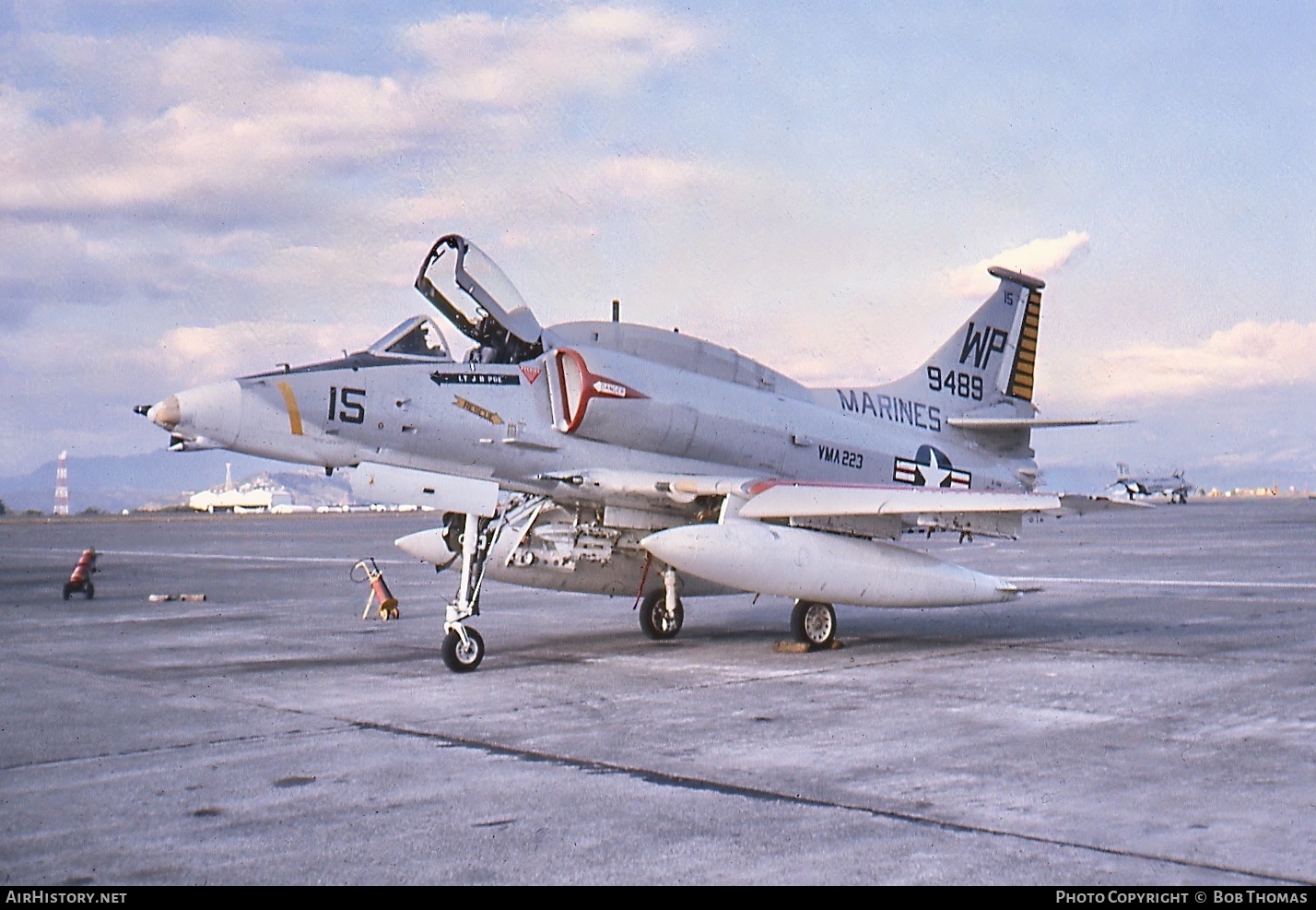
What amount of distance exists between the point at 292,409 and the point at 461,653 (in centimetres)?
244

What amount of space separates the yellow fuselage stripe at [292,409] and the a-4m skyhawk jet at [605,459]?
0.05ft

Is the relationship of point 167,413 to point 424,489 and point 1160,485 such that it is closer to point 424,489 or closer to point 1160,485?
point 424,489

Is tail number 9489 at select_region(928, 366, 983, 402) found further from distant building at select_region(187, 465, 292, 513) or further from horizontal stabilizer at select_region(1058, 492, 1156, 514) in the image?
distant building at select_region(187, 465, 292, 513)

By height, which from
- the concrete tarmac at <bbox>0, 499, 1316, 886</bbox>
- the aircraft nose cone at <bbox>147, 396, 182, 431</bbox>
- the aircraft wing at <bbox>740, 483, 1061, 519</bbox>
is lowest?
the concrete tarmac at <bbox>0, 499, 1316, 886</bbox>

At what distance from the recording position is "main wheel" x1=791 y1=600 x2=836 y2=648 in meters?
11.8

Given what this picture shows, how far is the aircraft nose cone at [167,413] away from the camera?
9.62m

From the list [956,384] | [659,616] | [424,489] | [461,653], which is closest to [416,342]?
[424,489]

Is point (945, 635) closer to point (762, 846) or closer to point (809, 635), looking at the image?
point (809, 635)

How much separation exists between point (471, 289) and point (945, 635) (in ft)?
20.4

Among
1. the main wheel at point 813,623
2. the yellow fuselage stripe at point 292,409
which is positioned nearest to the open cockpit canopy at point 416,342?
the yellow fuselage stripe at point 292,409

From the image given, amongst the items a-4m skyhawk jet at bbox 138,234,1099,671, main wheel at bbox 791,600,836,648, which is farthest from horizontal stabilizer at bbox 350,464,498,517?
main wheel at bbox 791,600,836,648

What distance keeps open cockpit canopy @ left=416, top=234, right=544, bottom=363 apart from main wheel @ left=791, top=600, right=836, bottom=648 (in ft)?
11.6

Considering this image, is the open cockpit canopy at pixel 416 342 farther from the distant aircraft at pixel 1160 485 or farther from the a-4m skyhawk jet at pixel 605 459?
the distant aircraft at pixel 1160 485

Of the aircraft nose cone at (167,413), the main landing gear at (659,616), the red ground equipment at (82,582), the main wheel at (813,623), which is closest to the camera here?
the aircraft nose cone at (167,413)
